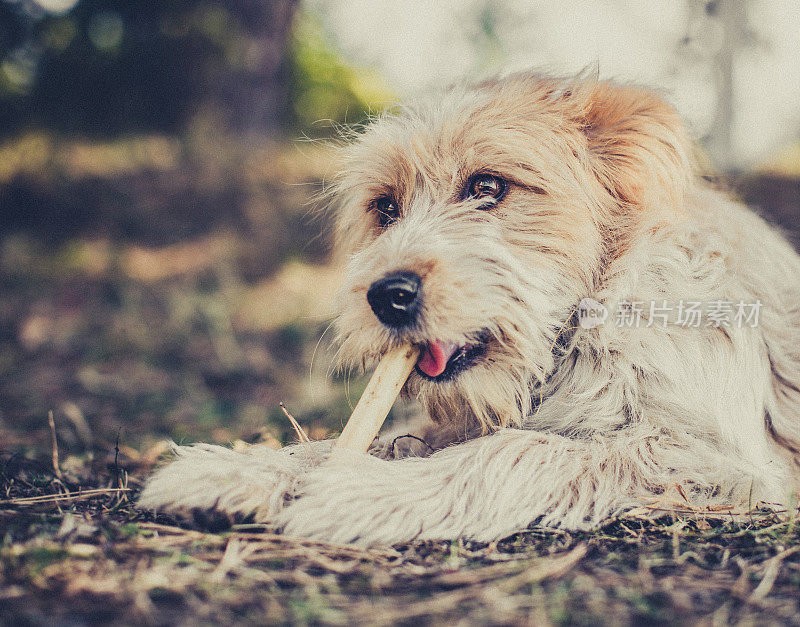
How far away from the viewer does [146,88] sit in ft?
31.5

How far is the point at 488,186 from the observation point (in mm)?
2982

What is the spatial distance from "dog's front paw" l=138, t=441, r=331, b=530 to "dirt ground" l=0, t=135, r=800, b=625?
0.22 feet

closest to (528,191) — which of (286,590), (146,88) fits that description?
(286,590)

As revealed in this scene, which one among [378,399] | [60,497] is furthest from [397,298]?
[60,497]

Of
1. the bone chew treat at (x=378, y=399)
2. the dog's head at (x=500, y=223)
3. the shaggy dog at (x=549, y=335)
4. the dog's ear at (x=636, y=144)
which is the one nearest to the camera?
the shaggy dog at (x=549, y=335)

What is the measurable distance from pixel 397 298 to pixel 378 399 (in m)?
0.40

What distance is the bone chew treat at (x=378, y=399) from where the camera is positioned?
8.13 feet

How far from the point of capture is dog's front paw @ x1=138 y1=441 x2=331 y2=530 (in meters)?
2.18

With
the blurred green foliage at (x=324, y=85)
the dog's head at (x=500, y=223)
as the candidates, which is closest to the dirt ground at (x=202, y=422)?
the dog's head at (x=500, y=223)

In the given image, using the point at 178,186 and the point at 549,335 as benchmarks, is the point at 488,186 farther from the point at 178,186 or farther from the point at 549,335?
the point at 178,186

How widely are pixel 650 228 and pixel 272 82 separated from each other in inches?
292

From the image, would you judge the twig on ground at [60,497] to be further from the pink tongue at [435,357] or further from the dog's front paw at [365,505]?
the pink tongue at [435,357]

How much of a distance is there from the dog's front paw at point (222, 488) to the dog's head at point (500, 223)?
656 millimetres

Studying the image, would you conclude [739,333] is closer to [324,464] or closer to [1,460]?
[324,464]
